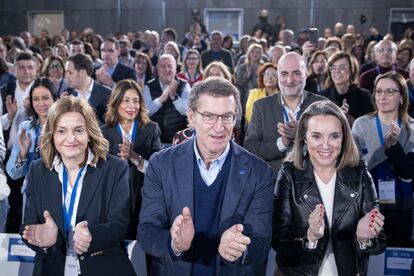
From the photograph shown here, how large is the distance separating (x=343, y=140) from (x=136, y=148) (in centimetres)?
167

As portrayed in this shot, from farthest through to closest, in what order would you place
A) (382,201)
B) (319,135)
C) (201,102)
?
(382,201) → (319,135) → (201,102)

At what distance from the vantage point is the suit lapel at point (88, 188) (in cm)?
219

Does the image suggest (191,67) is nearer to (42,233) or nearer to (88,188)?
(88,188)

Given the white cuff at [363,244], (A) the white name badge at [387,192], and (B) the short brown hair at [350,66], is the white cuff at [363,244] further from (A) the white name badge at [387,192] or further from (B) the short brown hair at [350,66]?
(B) the short brown hair at [350,66]

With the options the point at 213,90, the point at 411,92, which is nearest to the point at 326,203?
the point at 213,90

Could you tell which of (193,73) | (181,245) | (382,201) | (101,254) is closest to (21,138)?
(101,254)

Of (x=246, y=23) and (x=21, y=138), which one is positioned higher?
(x=246, y=23)

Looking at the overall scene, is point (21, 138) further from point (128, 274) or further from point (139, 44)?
point (139, 44)

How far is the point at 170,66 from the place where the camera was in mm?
4883

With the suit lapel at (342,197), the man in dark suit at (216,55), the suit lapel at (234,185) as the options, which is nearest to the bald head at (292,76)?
the suit lapel at (342,197)

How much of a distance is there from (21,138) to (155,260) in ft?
5.10

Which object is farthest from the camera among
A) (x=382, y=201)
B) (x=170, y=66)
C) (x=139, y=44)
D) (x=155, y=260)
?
(x=139, y=44)

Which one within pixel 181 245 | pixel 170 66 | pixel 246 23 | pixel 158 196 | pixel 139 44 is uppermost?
pixel 246 23

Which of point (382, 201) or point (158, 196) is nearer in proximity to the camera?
point (158, 196)
